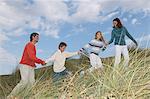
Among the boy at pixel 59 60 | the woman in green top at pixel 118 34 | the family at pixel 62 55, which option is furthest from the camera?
the woman in green top at pixel 118 34

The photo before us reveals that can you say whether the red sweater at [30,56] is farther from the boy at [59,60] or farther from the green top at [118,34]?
the green top at [118,34]

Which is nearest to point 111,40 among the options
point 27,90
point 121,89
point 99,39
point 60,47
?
point 99,39

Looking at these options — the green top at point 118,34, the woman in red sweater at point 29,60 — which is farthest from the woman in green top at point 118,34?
the woman in red sweater at point 29,60

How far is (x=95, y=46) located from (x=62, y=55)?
1199mm

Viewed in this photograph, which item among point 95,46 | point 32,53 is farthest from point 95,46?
point 32,53

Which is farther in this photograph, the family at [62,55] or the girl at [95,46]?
the girl at [95,46]

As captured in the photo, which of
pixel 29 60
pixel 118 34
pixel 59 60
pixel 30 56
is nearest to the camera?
pixel 30 56

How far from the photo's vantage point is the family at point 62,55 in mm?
11695

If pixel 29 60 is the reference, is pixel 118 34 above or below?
above

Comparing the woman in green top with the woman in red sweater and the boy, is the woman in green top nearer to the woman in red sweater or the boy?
the boy

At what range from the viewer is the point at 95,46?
13672mm

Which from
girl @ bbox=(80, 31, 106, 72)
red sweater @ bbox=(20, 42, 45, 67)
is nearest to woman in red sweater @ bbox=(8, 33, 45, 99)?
red sweater @ bbox=(20, 42, 45, 67)

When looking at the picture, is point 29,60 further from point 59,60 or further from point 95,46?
point 95,46

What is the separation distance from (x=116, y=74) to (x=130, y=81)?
0.79 metres
